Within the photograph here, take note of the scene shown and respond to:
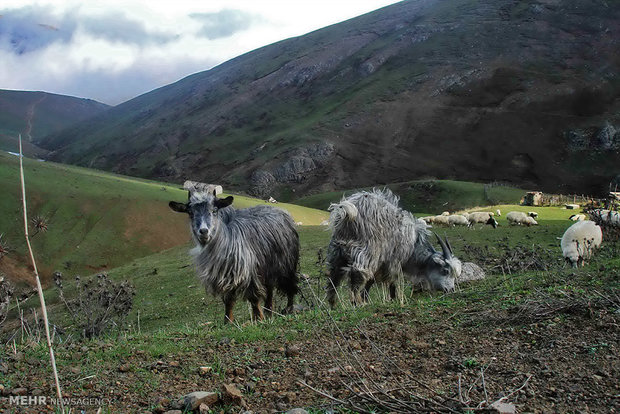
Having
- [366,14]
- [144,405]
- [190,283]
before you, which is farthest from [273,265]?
[366,14]

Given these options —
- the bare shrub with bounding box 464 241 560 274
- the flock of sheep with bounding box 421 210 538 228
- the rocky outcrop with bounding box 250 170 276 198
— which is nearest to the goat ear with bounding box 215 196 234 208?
the bare shrub with bounding box 464 241 560 274

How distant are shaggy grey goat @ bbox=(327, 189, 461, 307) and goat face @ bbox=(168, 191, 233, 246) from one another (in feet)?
7.20

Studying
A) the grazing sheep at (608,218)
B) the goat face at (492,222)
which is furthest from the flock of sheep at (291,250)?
the goat face at (492,222)

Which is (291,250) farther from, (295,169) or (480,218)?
(295,169)

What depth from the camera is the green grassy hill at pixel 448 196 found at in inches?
1901

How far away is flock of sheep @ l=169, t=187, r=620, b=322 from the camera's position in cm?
832

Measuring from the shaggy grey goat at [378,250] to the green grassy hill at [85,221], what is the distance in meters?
26.0

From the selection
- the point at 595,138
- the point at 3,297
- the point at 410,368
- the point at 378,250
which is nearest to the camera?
the point at 410,368

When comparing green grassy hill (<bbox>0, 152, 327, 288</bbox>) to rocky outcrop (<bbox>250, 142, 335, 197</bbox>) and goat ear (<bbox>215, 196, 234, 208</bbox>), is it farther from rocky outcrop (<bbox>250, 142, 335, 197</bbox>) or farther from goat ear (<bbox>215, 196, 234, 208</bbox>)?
rocky outcrop (<bbox>250, 142, 335, 197</bbox>)

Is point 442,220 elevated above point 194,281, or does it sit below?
below

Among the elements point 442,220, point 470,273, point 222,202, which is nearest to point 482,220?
point 442,220

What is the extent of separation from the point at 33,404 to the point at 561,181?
82.4 m

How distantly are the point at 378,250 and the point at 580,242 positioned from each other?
700 cm

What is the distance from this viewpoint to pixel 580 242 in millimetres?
12844
